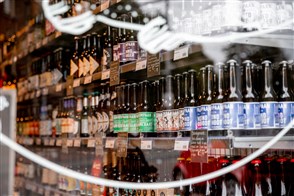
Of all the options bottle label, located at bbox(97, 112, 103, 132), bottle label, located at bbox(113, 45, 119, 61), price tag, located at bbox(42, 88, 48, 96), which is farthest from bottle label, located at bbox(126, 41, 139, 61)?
price tag, located at bbox(42, 88, 48, 96)

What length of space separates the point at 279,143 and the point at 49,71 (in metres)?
2.49

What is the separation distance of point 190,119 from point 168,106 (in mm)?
412

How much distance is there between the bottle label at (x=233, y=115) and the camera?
206 cm

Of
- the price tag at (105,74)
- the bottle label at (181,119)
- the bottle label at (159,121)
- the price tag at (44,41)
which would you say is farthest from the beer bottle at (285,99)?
the price tag at (44,41)

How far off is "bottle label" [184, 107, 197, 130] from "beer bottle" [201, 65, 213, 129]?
2.3 inches

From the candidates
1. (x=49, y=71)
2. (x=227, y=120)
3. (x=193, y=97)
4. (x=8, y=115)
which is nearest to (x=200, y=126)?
(x=227, y=120)

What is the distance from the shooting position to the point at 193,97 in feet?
8.32

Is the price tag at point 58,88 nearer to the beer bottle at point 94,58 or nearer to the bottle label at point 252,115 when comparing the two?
the beer bottle at point 94,58

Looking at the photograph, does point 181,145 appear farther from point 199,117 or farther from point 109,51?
point 109,51

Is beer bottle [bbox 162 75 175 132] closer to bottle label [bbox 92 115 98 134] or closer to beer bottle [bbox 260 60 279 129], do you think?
beer bottle [bbox 260 60 279 129]

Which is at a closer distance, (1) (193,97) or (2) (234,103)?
(2) (234,103)

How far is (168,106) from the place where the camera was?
2684 mm

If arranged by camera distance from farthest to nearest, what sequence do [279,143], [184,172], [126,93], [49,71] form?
[49,71] < [126,93] < [184,172] < [279,143]

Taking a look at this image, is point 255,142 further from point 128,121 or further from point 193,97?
point 128,121
